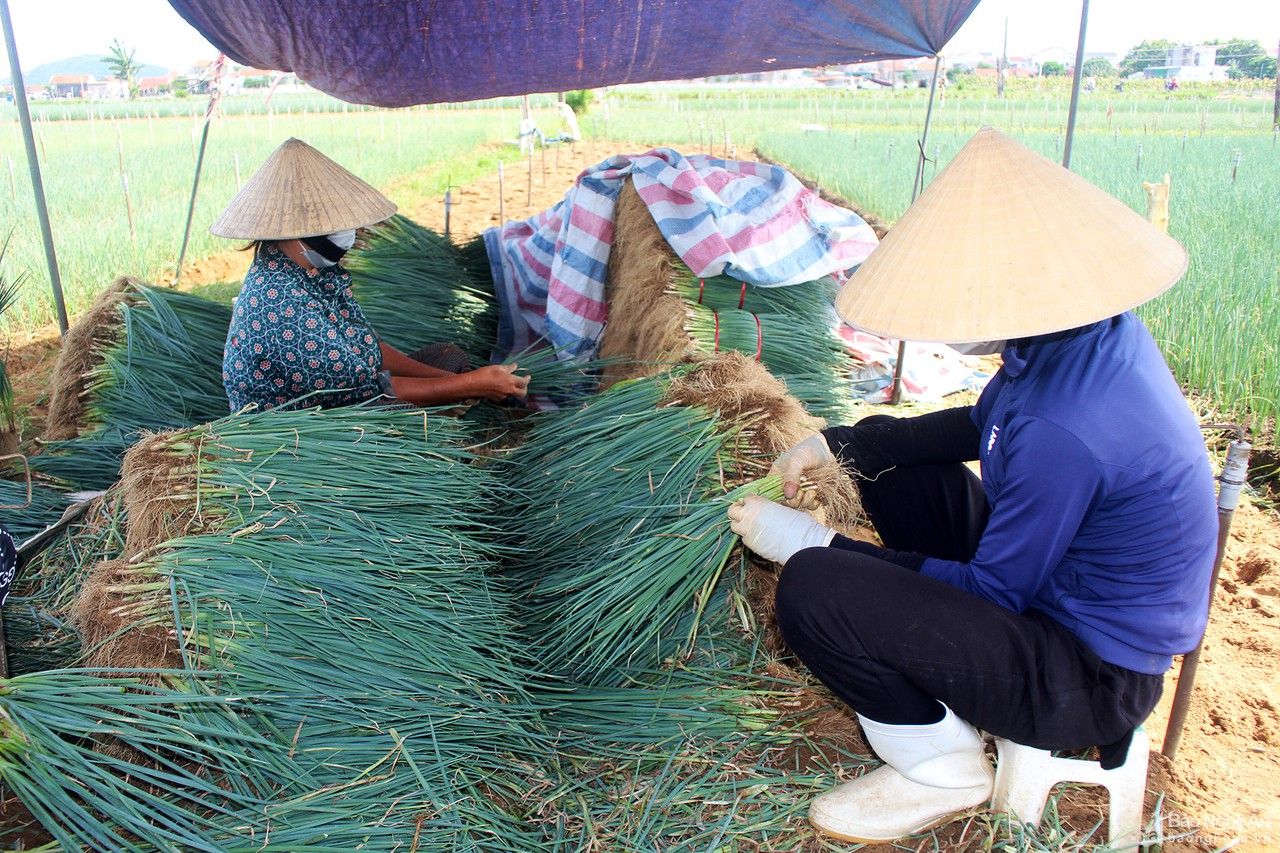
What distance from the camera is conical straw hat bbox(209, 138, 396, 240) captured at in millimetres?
2484

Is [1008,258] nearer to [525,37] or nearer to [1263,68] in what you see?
[525,37]

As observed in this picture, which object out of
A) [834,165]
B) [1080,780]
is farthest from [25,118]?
[834,165]

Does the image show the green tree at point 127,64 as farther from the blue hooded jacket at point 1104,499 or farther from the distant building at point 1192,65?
the distant building at point 1192,65

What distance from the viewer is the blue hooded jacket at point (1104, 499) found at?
4.56 feet

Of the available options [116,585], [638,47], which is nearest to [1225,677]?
[116,585]

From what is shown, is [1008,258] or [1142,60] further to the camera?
[1142,60]

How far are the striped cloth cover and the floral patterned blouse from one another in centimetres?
107

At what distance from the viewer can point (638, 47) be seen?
11.0 ft

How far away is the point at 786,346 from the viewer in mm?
3168

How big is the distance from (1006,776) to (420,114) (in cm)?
2385

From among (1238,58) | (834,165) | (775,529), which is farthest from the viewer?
(1238,58)

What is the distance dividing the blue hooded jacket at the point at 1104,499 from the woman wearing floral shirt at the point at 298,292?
179 centimetres

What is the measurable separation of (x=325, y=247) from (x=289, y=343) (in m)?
0.31

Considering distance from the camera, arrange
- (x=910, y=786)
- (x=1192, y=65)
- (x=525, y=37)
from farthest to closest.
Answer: (x=1192, y=65)
(x=525, y=37)
(x=910, y=786)
